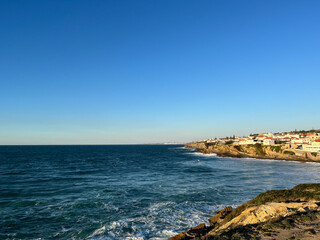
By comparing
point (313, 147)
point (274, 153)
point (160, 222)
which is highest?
Answer: point (313, 147)

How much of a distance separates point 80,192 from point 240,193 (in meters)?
24.2

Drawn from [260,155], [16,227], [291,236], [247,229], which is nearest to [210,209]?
[247,229]

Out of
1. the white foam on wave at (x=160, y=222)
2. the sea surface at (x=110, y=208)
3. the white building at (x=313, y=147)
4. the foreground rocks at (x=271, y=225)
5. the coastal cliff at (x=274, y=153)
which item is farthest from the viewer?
the white building at (x=313, y=147)

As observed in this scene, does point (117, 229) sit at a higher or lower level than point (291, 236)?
lower

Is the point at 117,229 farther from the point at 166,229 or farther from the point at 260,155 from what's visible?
the point at 260,155

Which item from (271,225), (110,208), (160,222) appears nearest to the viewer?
(271,225)

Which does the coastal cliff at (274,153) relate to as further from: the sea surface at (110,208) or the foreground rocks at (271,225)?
the foreground rocks at (271,225)

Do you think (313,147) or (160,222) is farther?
(313,147)

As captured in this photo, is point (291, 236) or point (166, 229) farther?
point (166, 229)

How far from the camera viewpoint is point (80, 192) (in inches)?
1220

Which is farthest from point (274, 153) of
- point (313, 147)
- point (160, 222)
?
point (160, 222)

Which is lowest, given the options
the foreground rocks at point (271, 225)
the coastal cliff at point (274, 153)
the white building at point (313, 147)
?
the coastal cliff at point (274, 153)

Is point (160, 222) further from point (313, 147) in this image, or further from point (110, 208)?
point (313, 147)

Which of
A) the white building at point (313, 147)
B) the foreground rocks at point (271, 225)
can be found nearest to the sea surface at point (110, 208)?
the foreground rocks at point (271, 225)
